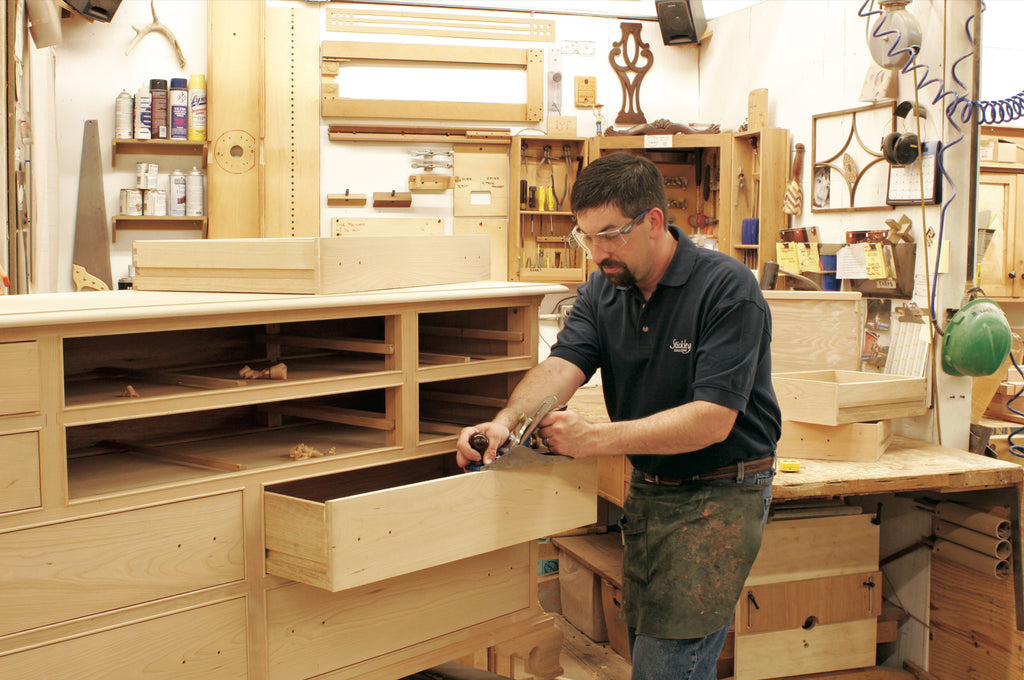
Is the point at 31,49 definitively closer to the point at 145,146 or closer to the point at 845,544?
the point at 145,146

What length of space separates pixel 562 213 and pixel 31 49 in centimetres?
265

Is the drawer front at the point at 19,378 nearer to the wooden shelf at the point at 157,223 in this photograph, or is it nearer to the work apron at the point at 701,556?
the work apron at the point at 701,556

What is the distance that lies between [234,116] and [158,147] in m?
0.43

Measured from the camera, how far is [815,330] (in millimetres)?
3303

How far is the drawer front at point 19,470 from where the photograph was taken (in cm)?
147

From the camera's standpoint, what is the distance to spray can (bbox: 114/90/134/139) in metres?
4.55

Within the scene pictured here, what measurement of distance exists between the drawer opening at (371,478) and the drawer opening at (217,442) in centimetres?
15

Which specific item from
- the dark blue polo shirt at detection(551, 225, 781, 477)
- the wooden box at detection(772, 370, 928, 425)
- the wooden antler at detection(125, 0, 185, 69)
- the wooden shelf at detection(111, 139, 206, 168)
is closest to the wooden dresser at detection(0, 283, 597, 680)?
the dark blue polo shirt at detection(551, 225, 781, 477)

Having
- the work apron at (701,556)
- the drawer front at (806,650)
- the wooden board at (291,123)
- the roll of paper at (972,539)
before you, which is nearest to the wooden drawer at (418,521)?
the work apron at (701,556)

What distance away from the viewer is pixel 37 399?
1.49 meters

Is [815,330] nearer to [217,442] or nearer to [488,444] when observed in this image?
[488,444]

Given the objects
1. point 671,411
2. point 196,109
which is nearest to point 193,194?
point 196,109

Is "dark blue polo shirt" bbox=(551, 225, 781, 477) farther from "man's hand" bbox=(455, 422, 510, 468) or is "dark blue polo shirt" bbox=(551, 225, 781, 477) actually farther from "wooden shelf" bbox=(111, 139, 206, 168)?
"wooden shelf" bbox=(111, 139, 206, 168)

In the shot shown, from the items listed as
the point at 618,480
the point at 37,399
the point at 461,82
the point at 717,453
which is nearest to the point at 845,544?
the point at 618,480
